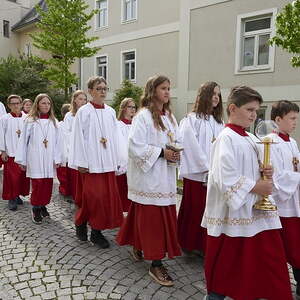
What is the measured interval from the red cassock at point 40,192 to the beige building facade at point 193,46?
9.50 metres

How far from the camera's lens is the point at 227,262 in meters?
2.76

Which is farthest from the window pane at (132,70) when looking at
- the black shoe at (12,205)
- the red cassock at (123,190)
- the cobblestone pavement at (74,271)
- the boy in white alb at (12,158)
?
the cobblestone pavement at (74,271)

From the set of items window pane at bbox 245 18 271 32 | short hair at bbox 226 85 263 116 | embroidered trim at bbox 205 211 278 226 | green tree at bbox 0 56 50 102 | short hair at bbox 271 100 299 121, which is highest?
window pane at bbox 245 18 271 32

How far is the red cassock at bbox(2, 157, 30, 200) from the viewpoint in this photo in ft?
21.9

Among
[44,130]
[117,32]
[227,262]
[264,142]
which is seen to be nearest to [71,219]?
[44,130]

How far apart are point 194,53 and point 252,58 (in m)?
2.84

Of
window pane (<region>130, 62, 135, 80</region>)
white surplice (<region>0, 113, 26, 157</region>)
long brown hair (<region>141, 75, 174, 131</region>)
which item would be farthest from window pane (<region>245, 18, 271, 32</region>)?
long brown hair (<region>141, 75, 174, 131</region>)

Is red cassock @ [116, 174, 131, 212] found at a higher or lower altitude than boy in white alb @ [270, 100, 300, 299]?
lower

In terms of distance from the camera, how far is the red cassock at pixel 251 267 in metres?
2.68

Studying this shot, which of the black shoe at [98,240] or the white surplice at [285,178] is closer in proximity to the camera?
the white surplice at [285,178]

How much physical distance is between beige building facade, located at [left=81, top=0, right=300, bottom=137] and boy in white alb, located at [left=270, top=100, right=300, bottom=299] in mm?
9797

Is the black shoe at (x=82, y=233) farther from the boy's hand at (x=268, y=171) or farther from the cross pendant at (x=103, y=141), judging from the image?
the boy's hand at (x=268, y=171)

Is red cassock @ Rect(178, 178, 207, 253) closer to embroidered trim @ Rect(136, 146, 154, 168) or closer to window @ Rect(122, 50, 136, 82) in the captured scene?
embroidered trim @ Rect(136, 146, 154, 168)

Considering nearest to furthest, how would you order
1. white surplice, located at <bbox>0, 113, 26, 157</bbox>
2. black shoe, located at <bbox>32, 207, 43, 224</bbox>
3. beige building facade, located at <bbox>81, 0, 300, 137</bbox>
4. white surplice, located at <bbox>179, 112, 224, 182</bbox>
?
white surplice, located at <bbox>179, 112, 224, 182</bbox>
black shoe, located at <bbox>32, 207, 43, 224</bbox>
white surplice, located at <bbox>0, 113, 26, 157</bbox>
beige building facade, located at <bbox>81, 0, 300, 137</bbox>
